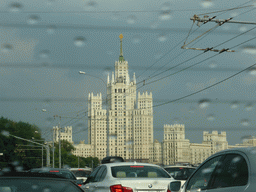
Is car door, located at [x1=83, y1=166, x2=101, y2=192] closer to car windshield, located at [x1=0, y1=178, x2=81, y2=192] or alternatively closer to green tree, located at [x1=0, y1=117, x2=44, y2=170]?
car windshield, located at [x1=0, y1=178, x2=81, y2=192]

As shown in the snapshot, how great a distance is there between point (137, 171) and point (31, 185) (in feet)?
13.2

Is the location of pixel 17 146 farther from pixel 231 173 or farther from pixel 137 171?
pixel 231 173

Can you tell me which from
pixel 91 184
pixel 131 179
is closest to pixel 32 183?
→ pixel 131 179

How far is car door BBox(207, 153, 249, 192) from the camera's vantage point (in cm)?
382

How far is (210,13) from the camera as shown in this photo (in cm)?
1363

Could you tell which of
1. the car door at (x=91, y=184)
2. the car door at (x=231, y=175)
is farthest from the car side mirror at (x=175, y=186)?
the car door at (x=91, y=184)

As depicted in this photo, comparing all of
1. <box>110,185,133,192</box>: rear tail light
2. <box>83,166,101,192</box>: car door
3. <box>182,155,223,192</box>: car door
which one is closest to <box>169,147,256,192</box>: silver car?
<box>182,155,223,192</box>: car door

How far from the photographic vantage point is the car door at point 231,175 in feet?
12.5

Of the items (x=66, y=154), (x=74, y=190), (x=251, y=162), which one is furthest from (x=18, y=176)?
(x=66, y=154)

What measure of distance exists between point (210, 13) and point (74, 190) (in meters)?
10.1

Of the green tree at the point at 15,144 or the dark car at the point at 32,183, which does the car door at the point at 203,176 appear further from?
the green tree at the point at 15,144

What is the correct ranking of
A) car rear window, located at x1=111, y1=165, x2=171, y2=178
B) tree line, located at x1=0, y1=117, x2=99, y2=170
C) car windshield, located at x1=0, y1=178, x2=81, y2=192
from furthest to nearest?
tree line, located at x1=0, y1=117, x2=99, y2=170 → car rear window, located at x1=111, y1=165, x2=171, y2=178 → car windshield, located at x1=0, y1=178, x2=81, y2=192

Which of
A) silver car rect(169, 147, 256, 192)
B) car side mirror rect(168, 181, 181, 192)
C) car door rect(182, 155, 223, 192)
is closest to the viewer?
silver car rect(169, 147, 256, 192)

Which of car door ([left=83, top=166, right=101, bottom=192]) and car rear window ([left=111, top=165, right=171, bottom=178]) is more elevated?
car rear window ([left=111, top=165, right=171, bottom=178])
